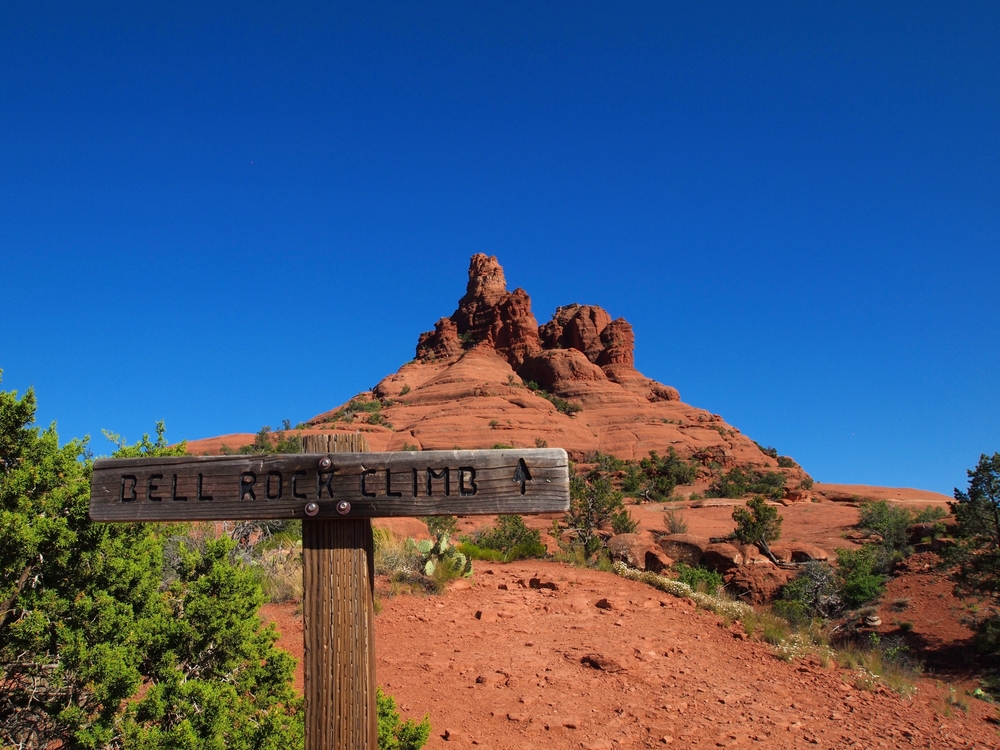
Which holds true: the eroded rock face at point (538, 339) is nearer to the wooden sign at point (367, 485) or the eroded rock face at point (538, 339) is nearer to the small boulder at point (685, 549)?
the small boulder at point (685, 549)

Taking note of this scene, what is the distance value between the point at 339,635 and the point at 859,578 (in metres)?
15.1

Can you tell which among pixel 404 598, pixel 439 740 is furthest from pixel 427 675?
pixel 404 598

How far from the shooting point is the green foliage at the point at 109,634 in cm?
408

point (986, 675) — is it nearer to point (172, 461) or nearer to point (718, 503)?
point (172, 461)

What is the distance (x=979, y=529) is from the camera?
1349cm

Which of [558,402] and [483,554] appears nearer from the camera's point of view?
[483,554]

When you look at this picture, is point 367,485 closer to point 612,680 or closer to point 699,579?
point 612,680

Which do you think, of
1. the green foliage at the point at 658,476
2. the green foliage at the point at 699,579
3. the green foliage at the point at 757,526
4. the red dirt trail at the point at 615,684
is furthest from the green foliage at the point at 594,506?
the green foliage at the point at 658,476

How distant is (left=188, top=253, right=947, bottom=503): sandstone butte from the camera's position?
54625mm

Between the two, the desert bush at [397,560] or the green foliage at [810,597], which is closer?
the desert bush at [397,560]

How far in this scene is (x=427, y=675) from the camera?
7012 millimetres

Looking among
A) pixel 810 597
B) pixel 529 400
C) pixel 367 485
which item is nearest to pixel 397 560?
pixel 810 597

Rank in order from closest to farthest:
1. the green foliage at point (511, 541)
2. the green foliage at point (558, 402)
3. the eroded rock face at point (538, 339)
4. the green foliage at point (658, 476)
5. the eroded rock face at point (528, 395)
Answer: the green foliage at point (511, 541), the green foliage at point (658, 476), the eroded rock face at point (528, 395), the green foliage at point (558, 402), the eroded rock face at point (538, 339)

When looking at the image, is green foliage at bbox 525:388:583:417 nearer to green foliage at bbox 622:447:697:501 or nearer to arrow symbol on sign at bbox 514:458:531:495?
green foliage at bbox 622:447:697:501
